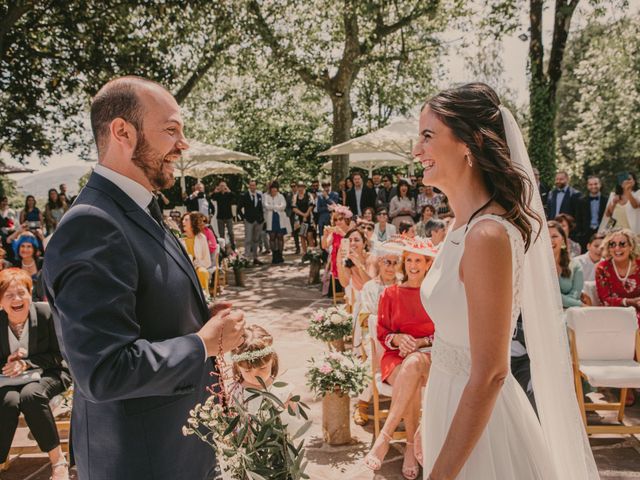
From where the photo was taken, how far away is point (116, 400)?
1.47 metres

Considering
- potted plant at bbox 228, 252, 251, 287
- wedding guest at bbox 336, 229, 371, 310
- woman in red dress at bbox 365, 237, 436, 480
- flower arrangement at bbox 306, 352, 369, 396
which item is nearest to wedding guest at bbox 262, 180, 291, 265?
potted plant at bbox 228, 252, 251, 287

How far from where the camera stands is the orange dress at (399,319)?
166 inches

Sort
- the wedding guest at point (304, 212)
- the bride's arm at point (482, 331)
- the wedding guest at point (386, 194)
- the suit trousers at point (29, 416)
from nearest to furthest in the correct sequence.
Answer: the bride's arm at point (482, 331)
the suit trousers at point (29, 416)
the wedding guest at point (386, 194)
the wedding guest at point (304, 212)

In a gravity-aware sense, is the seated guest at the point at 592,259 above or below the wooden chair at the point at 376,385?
above

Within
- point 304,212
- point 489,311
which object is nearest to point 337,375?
point 489,311

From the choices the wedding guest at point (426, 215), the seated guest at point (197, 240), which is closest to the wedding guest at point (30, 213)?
the seated guest at point (197, 240)

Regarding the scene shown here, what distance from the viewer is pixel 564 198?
9.52 m

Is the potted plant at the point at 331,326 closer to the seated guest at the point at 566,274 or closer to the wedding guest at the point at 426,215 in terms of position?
the seated guest at the point at 566,274

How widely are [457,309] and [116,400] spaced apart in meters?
1.10

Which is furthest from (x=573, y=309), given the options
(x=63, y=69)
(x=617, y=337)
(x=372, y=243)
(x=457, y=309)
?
(x=63, y=69)

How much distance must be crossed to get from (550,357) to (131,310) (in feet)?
5.17

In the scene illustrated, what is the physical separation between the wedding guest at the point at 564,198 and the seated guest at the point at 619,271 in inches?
175

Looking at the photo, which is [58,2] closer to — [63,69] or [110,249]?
[63,69]

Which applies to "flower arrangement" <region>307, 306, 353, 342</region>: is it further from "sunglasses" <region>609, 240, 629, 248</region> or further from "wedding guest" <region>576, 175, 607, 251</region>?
"wedding guest" <region>576, 175, 607, 251</region>
